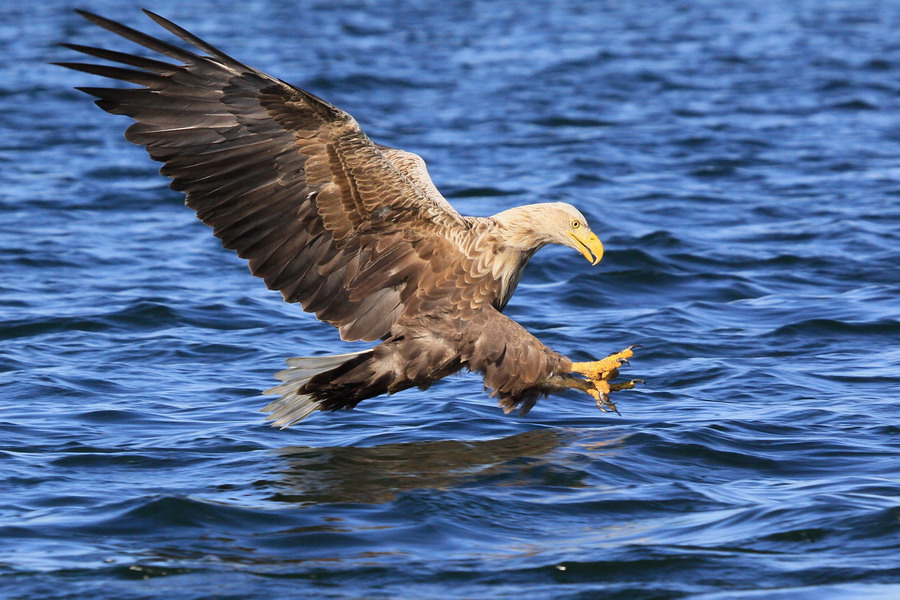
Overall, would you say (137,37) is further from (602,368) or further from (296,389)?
(602,368)

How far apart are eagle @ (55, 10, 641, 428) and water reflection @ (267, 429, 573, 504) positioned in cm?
20

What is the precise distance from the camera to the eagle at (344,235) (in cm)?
543

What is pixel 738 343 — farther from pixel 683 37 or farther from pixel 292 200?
pixel 683 37

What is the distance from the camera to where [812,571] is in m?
4.30

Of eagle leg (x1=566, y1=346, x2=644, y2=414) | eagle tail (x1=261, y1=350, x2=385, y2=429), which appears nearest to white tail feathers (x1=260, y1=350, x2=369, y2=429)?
eagle tail (x1=261, y1=350, x2=385, y2=429)

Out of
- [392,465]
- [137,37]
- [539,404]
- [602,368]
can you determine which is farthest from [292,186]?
[539,404]

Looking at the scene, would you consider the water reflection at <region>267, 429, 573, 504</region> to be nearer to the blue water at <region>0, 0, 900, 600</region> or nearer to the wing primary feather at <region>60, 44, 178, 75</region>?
the blue water at <region>0, 0, 900, 600</region>

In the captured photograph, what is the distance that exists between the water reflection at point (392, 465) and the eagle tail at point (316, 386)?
173 mm

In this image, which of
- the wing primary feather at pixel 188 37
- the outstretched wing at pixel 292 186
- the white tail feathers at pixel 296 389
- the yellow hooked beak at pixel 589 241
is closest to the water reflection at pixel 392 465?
the white tail feathers at pixel 296 389

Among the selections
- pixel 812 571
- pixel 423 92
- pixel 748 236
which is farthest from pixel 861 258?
pixel 423 92

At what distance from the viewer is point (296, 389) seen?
5684 mm

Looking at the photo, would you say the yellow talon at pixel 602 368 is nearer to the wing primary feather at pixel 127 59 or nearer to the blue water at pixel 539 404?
the blue water at pixel 539 404

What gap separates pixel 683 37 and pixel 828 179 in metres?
8.86

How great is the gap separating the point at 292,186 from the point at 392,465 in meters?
1.21
